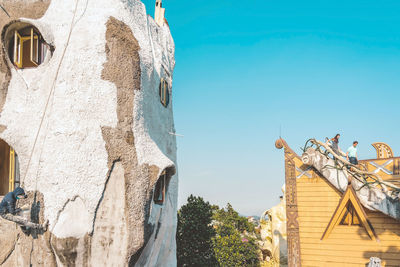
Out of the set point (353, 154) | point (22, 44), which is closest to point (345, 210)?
point (353, 154)

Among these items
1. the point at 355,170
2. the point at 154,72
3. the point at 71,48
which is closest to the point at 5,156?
the point at 71,48

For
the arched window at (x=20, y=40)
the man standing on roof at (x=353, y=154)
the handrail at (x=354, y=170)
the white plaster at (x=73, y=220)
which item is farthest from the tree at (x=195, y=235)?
the arched window at (x=20, y=40)

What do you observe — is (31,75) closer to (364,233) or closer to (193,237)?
(193,237)

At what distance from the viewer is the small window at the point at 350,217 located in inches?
550

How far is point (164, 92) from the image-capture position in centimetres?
1130

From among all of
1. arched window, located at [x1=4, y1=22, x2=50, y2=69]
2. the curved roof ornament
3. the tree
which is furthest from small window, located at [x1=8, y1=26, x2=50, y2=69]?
the curved roof ornament

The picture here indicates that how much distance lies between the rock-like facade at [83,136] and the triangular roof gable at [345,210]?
735cm

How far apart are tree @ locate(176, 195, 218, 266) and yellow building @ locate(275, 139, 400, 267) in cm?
425

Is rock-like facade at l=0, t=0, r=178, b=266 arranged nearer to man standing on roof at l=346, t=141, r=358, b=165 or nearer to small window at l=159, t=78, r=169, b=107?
small window at l=159, t=78, r=169, b=107

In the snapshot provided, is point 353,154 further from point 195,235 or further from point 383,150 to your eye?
point 195,235

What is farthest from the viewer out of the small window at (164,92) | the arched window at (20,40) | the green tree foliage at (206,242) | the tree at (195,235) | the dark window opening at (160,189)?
the green tree foliage at (206,242)

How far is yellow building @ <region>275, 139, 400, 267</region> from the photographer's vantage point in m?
13.4

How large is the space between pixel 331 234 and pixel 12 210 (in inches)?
428

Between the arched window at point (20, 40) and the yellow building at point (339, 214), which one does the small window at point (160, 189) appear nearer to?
the arched window at point (20, 40)
